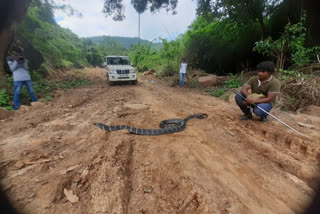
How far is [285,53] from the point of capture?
6742 millimetres

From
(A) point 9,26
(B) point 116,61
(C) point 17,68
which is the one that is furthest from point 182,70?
(A) point 9,26

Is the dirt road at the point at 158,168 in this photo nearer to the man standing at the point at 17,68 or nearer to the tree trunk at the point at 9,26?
the man standing at the point at 17,68

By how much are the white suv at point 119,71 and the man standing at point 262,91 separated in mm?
6514

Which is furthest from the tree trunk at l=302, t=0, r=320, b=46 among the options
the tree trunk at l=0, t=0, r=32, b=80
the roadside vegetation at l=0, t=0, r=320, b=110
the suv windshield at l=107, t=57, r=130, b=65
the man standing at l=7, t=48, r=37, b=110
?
the tree trunk at l=0, t=0, r=32, b=80

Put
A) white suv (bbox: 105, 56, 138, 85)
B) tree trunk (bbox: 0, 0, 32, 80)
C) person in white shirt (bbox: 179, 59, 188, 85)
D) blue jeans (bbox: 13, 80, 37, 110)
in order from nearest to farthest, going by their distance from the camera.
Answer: blue jeans (bbox: 13, 80, 37, 110), tree trunk (bbox: 0, 0, 32, 80), white suv (bbox: 105, 56, 138, 85), person in white shirt (bbox: 179, 59, 188, 85)

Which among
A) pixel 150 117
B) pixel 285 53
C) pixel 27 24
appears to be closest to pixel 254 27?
pixel 285 53

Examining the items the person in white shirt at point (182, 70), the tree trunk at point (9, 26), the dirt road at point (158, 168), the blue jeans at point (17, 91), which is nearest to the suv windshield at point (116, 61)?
the person in white shirt at point (182, 70)

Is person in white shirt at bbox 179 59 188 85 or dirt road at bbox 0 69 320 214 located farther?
person in white shirt at bbox 179 59 188 85

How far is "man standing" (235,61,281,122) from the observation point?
2946 mm

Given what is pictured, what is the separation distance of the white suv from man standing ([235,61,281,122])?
6514 millimetres

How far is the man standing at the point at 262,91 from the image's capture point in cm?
295

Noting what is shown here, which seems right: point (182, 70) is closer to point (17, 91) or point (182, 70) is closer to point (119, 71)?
point (119, 71)

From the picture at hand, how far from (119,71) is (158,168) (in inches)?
295

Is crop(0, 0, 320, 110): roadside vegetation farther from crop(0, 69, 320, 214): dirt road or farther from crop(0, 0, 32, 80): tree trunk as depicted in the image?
crop(0, 69, 320, 214): dirt road
